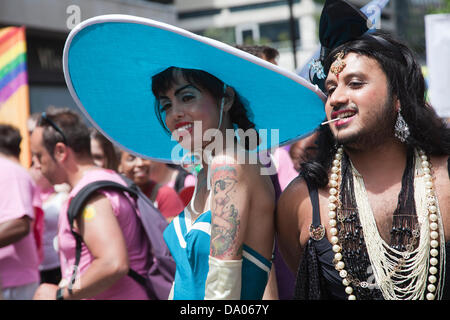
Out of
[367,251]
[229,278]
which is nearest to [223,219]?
[229,278]

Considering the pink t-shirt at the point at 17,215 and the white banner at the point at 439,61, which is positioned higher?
the white banner at the point at 439,61

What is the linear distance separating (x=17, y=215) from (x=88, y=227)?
1.12 metres

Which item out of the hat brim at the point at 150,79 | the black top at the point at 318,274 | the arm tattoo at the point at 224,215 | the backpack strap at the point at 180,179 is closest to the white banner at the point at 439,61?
the backpack strap at the point at 180,179

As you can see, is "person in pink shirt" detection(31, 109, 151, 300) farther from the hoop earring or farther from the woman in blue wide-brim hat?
the hoop earring

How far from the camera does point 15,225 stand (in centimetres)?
406

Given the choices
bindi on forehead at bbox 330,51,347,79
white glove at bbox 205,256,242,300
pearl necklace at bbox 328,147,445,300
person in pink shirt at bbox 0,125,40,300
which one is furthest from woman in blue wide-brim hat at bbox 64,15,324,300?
person in pink shirt at bbox 0,125,40,300

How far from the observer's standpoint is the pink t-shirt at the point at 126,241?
333 centimetres

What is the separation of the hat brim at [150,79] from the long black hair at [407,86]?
0.31 meters

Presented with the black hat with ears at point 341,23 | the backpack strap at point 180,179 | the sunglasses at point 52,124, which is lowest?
the backpack strap at point 180,179

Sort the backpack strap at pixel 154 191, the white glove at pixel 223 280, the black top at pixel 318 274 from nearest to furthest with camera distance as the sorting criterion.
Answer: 1. the white glove at pixel 223 280
2. the black top at pixel 318 274
3. the backpack strap at pixel 154 191

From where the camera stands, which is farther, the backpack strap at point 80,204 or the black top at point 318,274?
the backpack strap at point 80,204

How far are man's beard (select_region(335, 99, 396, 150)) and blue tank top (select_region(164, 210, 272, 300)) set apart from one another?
58cm

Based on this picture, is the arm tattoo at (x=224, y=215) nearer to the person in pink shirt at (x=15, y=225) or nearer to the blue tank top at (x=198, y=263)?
the blue tank top at (x=198, y=263)
